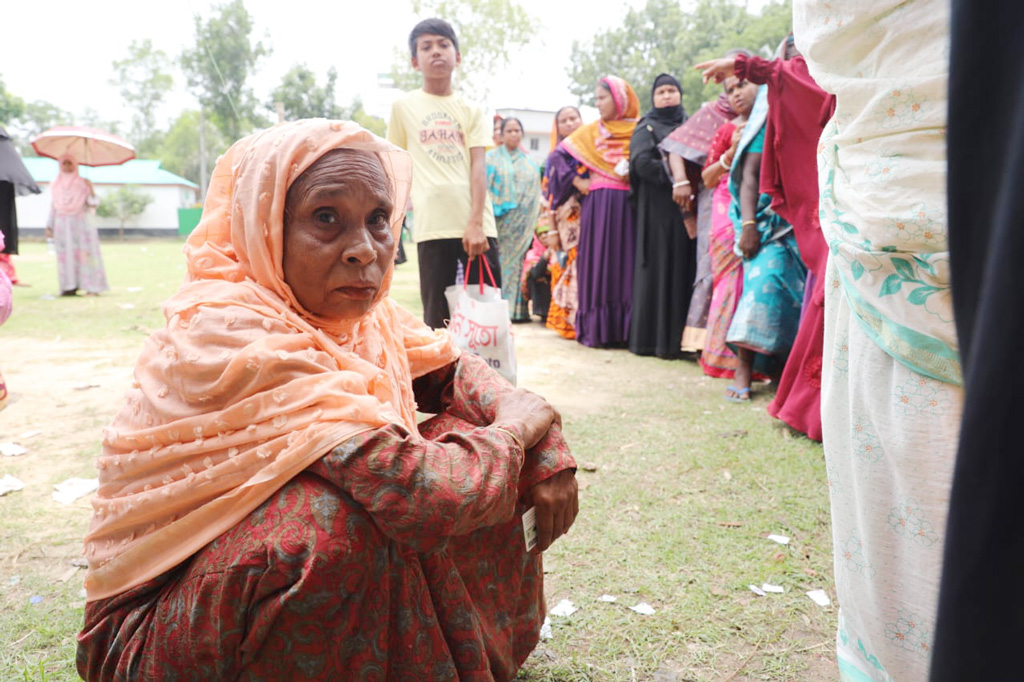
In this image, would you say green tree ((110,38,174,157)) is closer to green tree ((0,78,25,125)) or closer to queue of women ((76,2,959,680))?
green tree ((0,78,25,125))

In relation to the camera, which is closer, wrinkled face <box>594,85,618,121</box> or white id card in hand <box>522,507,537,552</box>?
white id card in hand <box>522,507,537,552</box>

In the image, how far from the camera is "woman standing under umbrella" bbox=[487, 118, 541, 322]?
8008mm

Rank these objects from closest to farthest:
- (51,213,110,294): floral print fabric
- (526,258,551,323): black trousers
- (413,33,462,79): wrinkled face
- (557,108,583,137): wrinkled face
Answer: (413,33,462,79): wrinkled face < (557,108,583,137): wrinkled face < (526,258,551,323): black trousers < (51,213,110,294): floral print fabric

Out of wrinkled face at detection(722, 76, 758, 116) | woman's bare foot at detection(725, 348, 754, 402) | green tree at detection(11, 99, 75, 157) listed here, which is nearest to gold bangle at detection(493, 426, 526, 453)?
woman's bare foot at detection(725, 348, 754, 402)

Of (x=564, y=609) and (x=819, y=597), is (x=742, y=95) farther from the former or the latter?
(x=564, y=609)

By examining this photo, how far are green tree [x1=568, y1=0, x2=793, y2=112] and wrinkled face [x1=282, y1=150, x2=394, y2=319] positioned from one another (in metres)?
36.9

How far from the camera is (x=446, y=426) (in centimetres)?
201

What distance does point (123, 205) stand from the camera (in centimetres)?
3606

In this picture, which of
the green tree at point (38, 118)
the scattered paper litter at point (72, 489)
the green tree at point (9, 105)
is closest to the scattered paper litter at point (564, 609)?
the scattered paper litter at point (72, 489)

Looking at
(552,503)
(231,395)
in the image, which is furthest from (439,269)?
(231,395)

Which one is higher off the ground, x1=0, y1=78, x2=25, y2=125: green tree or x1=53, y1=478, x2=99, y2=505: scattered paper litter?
x1=0, y1=78, x2=25, y2=125: green tree

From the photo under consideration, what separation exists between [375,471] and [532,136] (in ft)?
127

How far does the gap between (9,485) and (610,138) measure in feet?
18.1

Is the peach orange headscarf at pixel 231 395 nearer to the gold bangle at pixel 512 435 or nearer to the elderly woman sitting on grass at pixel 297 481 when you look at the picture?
the elderly woman sitting on grass at pixel 297 481
